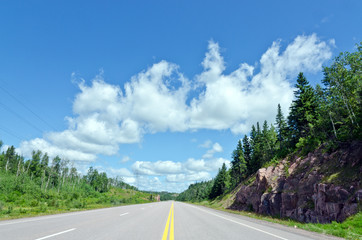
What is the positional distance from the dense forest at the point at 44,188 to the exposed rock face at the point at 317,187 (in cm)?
2403

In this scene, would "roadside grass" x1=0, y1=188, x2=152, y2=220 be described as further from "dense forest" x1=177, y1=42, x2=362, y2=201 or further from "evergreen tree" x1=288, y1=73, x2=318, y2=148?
"evergreen tree" x1=288, y1=73, x2=318, y2=148

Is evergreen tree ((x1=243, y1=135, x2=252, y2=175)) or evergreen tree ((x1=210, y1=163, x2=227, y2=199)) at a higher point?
evergreen tree ((x1=243, y1=135, x2=252, y2=175))

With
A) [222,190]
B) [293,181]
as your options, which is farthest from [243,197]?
[222,190]

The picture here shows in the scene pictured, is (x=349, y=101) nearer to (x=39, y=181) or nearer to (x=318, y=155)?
(x=318, y=155)

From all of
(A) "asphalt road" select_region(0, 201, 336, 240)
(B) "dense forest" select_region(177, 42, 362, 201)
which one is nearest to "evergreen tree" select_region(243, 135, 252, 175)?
(B) "dense forest" select_region(177, 42, 362, 201)

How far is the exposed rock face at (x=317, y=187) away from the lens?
49.8 ft

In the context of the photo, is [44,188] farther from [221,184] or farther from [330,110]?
[330,110]

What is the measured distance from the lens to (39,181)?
282ft

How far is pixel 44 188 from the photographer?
86188 mm

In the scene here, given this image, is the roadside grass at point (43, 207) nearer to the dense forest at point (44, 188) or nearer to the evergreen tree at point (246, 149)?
the dense forest at point (44, 188)

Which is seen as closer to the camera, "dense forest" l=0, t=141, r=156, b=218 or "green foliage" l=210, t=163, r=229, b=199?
"dense forest" l=0, t=141, r=156, b=218

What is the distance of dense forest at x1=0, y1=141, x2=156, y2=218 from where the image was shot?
97.0 ft

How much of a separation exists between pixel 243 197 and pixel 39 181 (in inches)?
3394

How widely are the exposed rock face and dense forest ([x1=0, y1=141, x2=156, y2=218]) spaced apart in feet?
78.8
